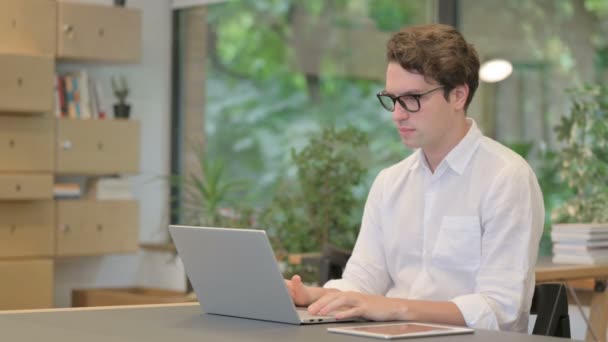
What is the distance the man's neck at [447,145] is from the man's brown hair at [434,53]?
10 centimetres

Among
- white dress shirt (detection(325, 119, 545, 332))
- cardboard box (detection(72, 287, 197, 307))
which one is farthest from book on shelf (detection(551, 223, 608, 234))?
cardboard box (detection(72, 287, 197, 307))

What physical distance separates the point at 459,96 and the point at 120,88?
14.2ft

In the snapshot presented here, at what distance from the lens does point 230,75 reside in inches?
261

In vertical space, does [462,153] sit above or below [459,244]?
above

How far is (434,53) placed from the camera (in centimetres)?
246

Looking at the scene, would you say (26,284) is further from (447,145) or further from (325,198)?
Result: (447,145)

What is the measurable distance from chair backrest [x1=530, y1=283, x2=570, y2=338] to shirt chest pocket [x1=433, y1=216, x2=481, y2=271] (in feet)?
0.53

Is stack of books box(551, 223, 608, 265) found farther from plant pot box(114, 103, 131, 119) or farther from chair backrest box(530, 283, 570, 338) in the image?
plant pot box(114, 103, 131, 119)

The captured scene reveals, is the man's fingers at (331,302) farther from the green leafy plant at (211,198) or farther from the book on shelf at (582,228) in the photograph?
the green leafy plant at (211,198)

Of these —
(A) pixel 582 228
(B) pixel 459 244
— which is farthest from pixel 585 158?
(B) pixel 459 244

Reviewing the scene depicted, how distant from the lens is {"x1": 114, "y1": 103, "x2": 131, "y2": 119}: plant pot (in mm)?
6379

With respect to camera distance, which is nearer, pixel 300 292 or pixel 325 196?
pixel 300 292

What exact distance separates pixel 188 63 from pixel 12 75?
55.5 inches

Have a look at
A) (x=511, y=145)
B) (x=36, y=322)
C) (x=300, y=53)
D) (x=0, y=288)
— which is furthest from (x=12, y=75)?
(x=36, y=322)
